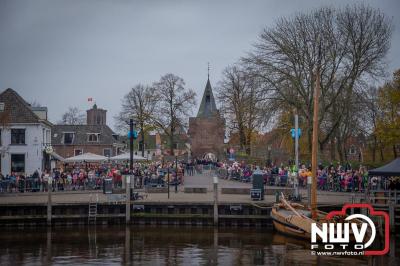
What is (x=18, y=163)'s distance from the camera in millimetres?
56094

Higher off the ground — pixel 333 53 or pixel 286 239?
pixel 333 53

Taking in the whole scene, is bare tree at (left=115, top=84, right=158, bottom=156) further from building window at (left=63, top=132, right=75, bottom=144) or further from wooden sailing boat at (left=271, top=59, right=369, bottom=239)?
wooden sailing boat at (left=271, top=59, right=369, bottom=239)

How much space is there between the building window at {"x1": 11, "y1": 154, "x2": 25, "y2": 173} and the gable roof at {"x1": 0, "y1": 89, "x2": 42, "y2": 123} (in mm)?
3422

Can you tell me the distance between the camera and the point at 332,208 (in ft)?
107

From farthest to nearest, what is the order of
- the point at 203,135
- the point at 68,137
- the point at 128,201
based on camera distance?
1. the point at 203,135
2. the point at 68,137
3. the point at 128,201

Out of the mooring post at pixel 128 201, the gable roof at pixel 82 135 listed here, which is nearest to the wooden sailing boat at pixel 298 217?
the mooring post at pixel 128 201

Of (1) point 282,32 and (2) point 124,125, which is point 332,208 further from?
(2) point 124,125

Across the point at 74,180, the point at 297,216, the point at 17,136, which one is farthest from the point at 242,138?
the point at 297,216

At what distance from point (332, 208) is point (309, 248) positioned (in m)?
5.92

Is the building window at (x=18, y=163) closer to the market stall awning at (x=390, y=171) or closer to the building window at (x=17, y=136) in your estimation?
the building window at (x=17, y=136)

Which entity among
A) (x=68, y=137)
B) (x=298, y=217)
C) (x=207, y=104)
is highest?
(x=207, y=104)

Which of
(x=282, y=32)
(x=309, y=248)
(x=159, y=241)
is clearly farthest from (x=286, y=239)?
(x=282, y=32)

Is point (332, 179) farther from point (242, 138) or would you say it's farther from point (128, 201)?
point (242, 138)

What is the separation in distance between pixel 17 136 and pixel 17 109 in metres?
2.71
